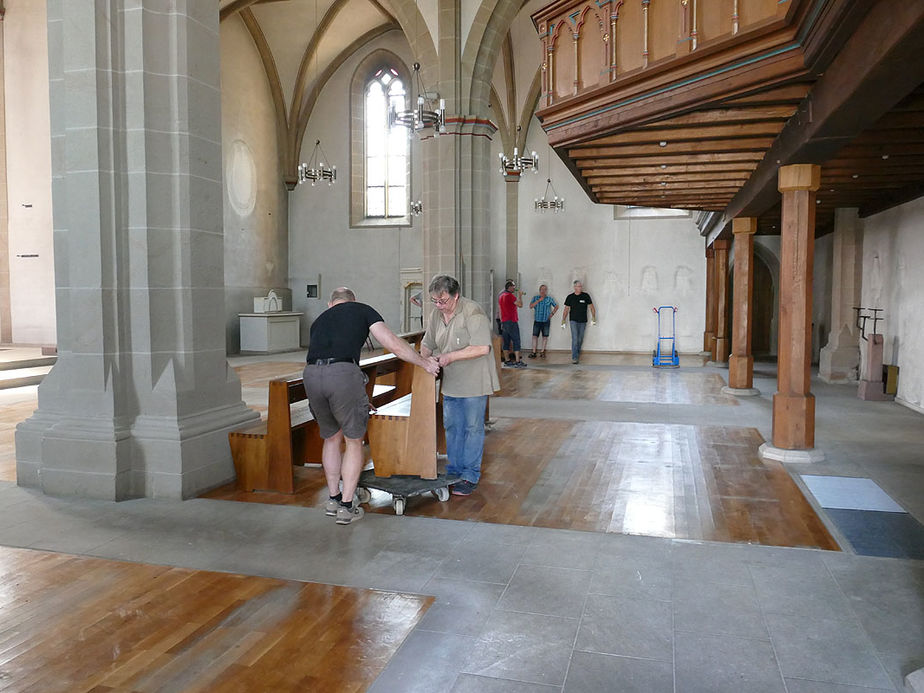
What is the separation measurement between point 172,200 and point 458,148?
7.19m

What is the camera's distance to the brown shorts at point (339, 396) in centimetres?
445

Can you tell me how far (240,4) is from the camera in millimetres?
15586

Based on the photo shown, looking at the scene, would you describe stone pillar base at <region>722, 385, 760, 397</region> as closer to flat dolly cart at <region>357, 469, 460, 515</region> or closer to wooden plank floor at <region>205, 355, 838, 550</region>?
wooden plank floor at <region>205, 355, 838, 550</region>

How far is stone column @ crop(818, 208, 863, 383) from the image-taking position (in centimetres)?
1187

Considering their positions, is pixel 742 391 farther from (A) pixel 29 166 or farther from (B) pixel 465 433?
(A) pixel 29 166

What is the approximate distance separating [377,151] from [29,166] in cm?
812

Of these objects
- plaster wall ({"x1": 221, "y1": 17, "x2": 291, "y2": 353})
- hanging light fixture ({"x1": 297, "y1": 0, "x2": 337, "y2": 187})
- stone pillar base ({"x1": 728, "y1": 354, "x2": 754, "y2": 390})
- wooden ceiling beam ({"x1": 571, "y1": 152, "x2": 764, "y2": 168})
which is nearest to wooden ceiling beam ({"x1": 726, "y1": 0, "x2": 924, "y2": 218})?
wooden ceiling beam ({"x1": 571, "y1": 152, "x2": 764, "y2": 168})

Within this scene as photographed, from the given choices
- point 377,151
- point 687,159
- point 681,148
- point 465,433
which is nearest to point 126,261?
point 465,433

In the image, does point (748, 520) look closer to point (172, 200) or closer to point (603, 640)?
point (603, 640)

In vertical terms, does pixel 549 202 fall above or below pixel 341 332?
above

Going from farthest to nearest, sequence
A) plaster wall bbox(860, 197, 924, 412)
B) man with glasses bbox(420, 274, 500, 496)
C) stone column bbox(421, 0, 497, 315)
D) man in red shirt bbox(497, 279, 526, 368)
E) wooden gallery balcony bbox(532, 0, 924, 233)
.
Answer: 1. man in red shirt bbox(497, 279, 526, 368)
2. stone column bbox(421, 0, 497, 315)
3. plaster wall bbox(860, 197, 924, 412)
4. man with glasses bbox(420, 274, 500, 496)
5. wooden gallery balcony bbox(532, 0, 924, 233)

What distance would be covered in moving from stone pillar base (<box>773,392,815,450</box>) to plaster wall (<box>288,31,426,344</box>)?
13.3 m

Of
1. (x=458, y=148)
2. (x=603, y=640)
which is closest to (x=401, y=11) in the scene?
(x=458, y=148)

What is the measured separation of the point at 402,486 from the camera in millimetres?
4973
